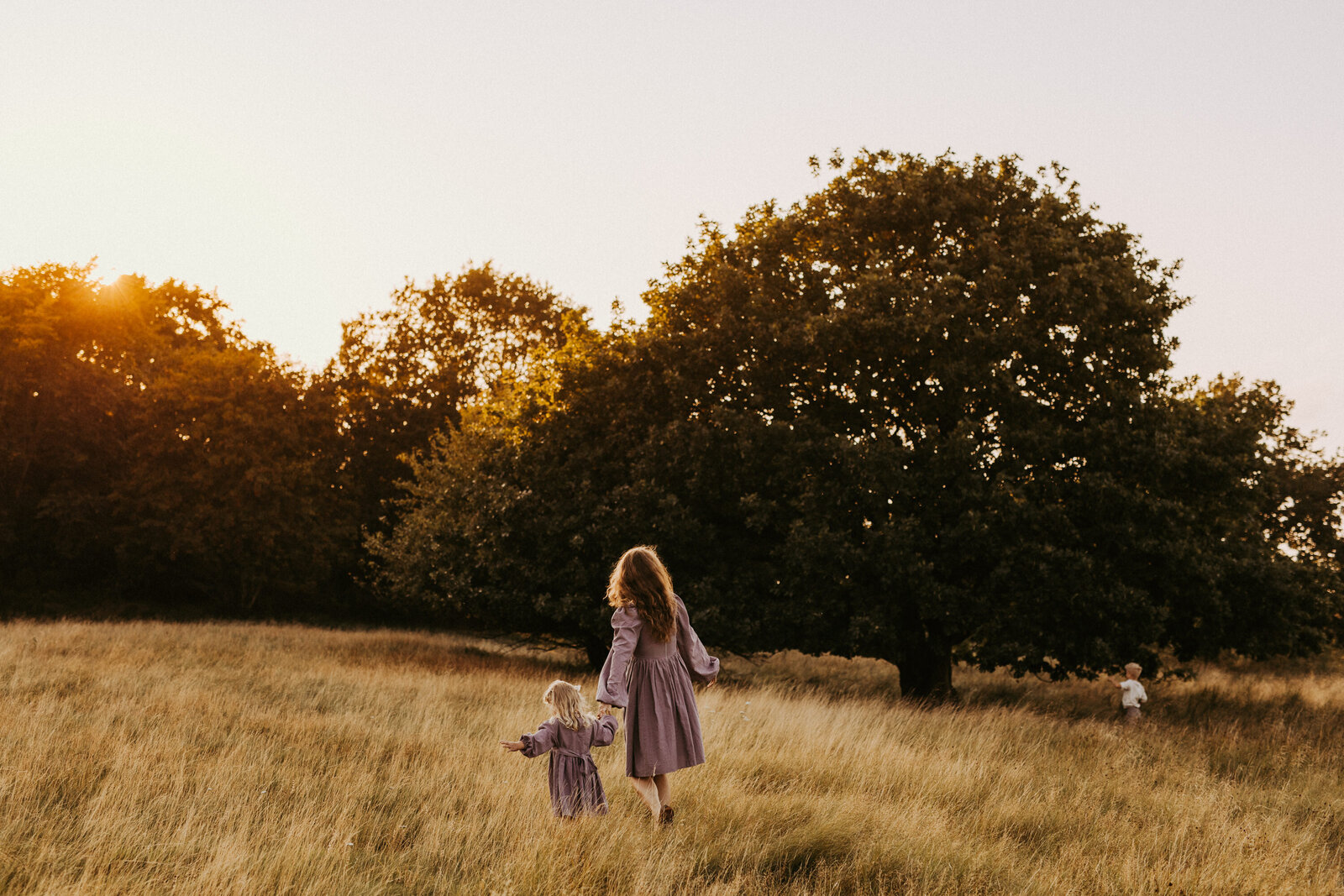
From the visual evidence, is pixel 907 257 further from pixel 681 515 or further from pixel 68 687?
pixel 68 687

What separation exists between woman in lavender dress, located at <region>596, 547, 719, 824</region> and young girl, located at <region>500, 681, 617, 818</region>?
190mm

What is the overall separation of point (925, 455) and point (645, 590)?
912 cm

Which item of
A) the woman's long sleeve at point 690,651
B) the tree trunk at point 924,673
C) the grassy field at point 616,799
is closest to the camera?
the grassy field at point 616,799

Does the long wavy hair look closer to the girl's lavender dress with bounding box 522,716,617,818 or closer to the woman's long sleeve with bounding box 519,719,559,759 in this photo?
the girl's lavender dress with bounding box 522,716,617,818

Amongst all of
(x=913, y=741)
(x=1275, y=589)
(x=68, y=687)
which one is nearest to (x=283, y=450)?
(x=68, y=687)

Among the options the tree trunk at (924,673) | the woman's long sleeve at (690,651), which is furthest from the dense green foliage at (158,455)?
the woman's long sleeve at (690,651)

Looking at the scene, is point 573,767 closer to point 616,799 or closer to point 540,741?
point 540,741

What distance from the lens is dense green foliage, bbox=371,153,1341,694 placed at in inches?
520

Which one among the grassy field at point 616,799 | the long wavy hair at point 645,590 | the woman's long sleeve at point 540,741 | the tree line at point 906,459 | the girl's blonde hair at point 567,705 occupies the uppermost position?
the tree line at point 906,459

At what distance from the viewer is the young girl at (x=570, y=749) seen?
5660 mm

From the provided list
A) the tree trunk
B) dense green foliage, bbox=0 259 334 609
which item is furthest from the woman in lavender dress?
dense green foliage, bbox=0 259 334 609

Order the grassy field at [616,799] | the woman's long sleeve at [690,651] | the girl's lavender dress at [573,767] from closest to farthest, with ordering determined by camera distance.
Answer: the grassy field at [616,799] → the girl's lavender dress at [573,767] → the woman's long sleeve at [690,651]

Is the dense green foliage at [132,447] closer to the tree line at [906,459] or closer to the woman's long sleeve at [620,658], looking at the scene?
the tree line at [906,459]

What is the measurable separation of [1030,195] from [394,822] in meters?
14.2
